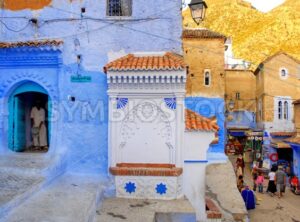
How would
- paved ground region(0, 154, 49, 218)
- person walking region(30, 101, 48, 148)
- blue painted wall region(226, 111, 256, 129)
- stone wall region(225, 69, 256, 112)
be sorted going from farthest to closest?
blue painted wall region(226, 111, 256, 129) → stone wall region(225, 69, 256, 112) → person walking region(30, 101, 48, 148) → paved ground region(0, 154, 49, 218)

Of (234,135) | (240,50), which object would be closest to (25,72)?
(234,135)

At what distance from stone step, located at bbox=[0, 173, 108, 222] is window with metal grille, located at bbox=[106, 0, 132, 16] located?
4.59m

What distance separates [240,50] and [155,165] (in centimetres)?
6372

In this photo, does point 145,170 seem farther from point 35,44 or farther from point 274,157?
point 274,157

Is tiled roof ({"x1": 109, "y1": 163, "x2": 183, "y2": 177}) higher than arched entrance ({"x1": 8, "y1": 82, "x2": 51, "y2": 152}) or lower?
lower

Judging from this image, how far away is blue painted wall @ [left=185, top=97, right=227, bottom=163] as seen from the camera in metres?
18.0

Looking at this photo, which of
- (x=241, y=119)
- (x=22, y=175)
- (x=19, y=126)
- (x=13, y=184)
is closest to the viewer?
(x=13, y=184)

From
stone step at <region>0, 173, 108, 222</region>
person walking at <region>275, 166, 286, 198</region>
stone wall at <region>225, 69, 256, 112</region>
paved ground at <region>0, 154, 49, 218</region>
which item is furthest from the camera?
stone wall at <region>225, 69, 256, 112</region>

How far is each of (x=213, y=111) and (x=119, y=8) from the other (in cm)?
1058

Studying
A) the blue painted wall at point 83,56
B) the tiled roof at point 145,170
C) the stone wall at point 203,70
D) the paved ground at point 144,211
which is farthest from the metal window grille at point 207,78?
the paved ground at point 144,211

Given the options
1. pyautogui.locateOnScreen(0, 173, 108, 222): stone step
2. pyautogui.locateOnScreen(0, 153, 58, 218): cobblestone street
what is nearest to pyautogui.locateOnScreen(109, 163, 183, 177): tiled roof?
pyautogui.locateOnScreen(0, 173, 108, 222): stone step

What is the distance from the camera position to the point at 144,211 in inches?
322

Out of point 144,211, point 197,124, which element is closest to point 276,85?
point 197,124

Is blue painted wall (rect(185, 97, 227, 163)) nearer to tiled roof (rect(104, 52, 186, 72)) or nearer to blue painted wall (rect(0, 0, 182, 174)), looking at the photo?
blue painted wall (rect(0, 0, 182, 174))
